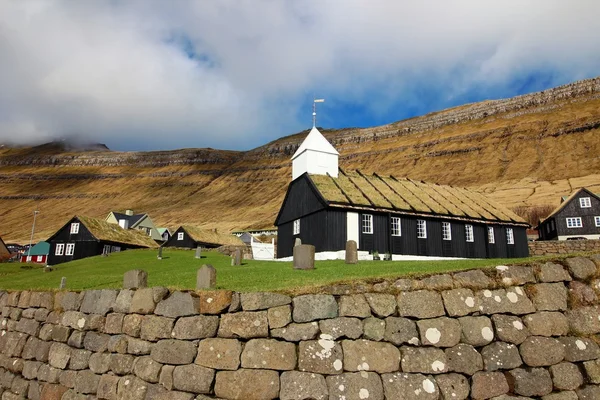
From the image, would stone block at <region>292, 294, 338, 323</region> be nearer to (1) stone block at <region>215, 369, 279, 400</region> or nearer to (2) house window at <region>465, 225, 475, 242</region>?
(1) stone block at <region>215, 369, 279, 400</region>

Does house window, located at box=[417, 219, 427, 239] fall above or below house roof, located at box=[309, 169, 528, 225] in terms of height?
below

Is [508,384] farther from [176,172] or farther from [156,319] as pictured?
[176,172]

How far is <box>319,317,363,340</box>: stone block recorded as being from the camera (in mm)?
7105

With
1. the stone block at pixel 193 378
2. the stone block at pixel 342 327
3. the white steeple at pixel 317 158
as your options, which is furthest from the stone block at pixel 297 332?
the white steeple at pixel 317 158

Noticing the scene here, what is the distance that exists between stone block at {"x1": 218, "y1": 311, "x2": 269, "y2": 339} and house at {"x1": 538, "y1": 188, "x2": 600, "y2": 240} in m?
59.1

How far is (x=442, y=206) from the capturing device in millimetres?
32375

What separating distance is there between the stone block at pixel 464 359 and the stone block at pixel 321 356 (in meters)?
2.02

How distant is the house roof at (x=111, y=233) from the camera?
169 feet

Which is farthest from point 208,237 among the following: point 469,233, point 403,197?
point 469,233

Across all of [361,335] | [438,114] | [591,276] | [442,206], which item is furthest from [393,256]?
[438,114]

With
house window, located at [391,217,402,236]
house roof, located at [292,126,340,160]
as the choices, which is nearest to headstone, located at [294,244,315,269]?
house window, located at [391,217,402,236]

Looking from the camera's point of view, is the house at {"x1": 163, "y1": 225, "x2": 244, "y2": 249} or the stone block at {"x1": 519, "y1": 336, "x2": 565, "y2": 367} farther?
the house at {"x1": 163, "y1": 225, "x2": 244, "y2": 249}

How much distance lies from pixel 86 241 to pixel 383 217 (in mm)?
42318

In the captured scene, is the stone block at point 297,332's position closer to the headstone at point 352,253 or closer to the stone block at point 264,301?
the stone block at point 264,301
